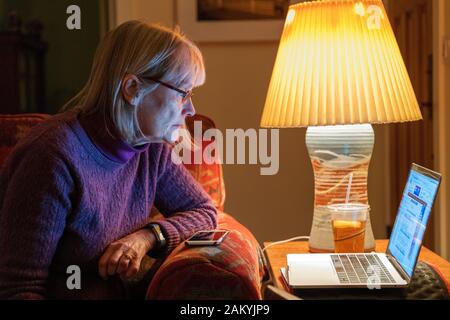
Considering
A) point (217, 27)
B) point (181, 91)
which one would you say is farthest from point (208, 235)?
point (217, 27)

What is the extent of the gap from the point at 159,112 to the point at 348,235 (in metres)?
0.52

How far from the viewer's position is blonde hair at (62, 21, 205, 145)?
124 cm

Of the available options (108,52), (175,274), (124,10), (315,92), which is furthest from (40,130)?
(124,10)

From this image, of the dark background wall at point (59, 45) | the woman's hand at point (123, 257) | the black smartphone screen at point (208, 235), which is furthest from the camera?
the dark background wall at point (59, 45)

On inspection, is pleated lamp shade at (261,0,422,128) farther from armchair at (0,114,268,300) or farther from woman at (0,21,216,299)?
armchair at (0,114,268,300)

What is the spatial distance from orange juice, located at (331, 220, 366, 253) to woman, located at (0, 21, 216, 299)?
0.34 meters

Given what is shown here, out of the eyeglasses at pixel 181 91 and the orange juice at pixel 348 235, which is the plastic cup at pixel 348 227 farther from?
the eyeglasses at pixel 181 91

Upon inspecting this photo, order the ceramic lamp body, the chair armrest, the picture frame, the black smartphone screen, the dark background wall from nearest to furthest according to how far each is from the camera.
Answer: the chair armrest, the black smartphone screen, the ceramic lamp body, the picture frame, the dark background wall

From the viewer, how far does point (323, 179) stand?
4.89ft

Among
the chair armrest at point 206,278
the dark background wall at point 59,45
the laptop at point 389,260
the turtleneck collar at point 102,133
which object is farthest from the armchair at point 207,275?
the dark background wall at point 59,45

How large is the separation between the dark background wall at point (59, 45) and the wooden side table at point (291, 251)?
2.32 m

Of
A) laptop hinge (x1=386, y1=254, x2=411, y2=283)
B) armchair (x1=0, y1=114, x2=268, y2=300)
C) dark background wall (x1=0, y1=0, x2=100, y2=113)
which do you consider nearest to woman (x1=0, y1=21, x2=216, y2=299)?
armchair (x1=0, y1=114, x2=268, y2=300)

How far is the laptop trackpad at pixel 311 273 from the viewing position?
116 centimetres

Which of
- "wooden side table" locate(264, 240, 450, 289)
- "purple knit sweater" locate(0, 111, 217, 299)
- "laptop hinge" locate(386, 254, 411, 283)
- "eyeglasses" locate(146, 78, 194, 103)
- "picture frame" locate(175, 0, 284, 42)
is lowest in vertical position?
"wooden side table" locate(264, 240, 450, 289)
